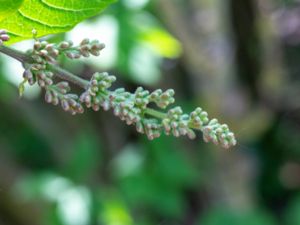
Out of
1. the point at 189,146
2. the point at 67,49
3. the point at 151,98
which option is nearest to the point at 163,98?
the point at 151,98

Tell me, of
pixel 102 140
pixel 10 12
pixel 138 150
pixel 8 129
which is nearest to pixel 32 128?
pixel 8 129

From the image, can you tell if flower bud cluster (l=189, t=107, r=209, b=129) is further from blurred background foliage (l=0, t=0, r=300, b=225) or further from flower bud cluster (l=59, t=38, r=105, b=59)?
blurred background foliage (l=0, t=0, r=300, b=225)

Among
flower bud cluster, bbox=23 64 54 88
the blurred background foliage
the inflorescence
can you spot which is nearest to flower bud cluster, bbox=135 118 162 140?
the inflorescence

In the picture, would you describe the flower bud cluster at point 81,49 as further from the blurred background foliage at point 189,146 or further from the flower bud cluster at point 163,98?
the blurred background foliage at point 189,146

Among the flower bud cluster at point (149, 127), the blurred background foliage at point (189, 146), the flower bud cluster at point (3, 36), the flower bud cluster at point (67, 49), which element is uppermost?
the blurred background foliage at point (189, 146)

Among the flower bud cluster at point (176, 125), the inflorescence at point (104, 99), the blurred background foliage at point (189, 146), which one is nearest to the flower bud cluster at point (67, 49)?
the inflorescence at point (104, 99)

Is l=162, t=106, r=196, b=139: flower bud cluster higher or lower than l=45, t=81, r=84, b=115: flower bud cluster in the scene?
higher
